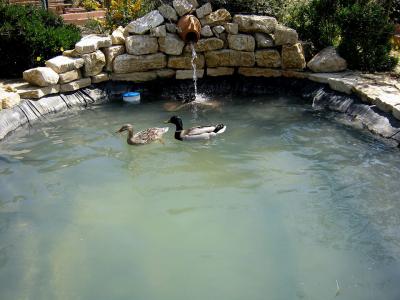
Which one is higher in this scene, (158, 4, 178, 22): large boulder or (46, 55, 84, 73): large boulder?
(158, 4, 178, 22): large boulder

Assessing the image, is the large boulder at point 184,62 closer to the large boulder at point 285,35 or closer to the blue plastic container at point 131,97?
the blue plastic container at point 131,97

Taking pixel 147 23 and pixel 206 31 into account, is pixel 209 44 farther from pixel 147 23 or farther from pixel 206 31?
pixel 147 23

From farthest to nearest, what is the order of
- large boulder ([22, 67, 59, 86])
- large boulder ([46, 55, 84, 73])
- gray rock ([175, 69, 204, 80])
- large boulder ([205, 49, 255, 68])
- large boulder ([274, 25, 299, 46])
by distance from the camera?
gray rock ([175, 69, 204, 80])
large boulder ([205, 49, 255, 68])
large boulder ([274, 25, 299, 46])
large boulder ([46, 55, 84, 73])
large boulder ([22, 67, 59, 86])

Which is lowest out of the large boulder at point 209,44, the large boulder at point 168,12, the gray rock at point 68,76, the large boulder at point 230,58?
the gray rock at point 68,76

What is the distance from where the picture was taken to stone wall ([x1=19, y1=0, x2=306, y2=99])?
10000mm

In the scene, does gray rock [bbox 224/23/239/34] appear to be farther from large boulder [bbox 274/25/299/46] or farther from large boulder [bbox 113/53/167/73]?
large boulder [bbox 113/53/167/73]

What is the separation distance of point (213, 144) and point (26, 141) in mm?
3087

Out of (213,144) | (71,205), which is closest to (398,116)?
(213,144)

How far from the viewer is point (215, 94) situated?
1051cm

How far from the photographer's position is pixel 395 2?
35.8ft

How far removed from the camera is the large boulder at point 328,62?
973 cm

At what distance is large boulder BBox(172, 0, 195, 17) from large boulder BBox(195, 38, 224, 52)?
679mm

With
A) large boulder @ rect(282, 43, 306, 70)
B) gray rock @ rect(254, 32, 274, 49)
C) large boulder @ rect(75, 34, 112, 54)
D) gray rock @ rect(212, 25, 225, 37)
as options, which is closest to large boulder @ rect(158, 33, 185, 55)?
gray rock @ rect(212, 25, 225, 37)

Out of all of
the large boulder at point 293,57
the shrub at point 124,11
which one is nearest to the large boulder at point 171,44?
the shrub at point 124,11
